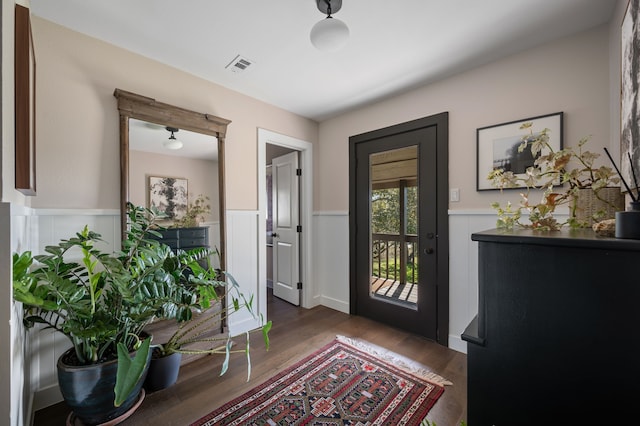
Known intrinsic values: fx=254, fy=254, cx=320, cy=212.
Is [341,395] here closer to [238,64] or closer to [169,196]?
[169,196]

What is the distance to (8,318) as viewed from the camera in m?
0.82

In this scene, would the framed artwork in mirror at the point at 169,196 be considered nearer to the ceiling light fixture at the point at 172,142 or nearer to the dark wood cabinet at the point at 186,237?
the dark wood cabinet at the point at 186,237

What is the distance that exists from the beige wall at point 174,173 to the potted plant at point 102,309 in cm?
54

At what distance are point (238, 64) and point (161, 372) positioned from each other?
2369 millimetres

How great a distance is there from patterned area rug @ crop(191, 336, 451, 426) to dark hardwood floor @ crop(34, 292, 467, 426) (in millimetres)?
87

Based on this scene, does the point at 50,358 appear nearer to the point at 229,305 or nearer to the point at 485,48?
the point at 229,305

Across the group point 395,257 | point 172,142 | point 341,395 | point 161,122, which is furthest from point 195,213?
point 395,257

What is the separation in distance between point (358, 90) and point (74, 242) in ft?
8.29

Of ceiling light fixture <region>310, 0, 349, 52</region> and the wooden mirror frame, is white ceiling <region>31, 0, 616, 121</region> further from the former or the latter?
the wooden mirror frame

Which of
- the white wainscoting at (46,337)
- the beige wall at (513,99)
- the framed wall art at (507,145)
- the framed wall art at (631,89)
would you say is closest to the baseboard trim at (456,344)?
the beige wall at (513,99)

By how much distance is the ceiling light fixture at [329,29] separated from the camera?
4.79 feet

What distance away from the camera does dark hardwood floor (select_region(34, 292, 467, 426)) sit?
1.54 metres

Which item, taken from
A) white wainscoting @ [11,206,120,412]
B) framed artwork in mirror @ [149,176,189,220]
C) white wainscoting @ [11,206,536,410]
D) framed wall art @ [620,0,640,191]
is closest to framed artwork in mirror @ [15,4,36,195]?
white wainscoting @ [11,206,536,410]

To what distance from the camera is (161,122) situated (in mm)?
2096
